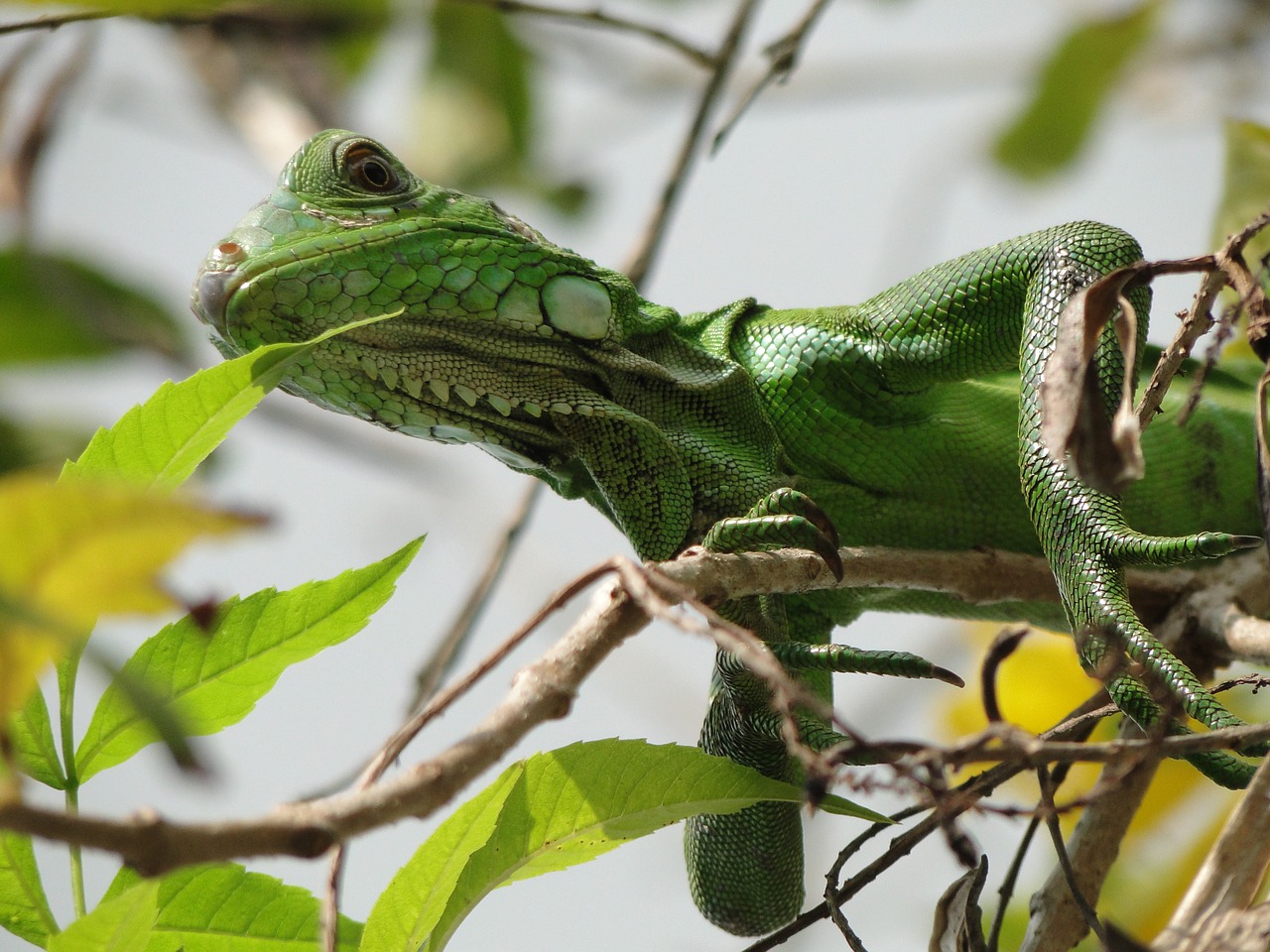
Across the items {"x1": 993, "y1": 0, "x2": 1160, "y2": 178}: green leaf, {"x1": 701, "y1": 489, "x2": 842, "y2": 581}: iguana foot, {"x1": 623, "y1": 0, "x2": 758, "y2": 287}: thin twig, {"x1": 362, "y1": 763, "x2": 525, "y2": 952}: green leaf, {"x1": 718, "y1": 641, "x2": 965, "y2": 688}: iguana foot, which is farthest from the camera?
{"x1": 993, "y1": 0, "x2": 1160, "y2": 178}: green leaf

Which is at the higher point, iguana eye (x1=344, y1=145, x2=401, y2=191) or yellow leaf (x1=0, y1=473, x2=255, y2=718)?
iguana eye (x1=344, y1=145, x2=401, y2=191)

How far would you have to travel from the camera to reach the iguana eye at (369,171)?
3.16 metres

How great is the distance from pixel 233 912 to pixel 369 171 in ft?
5.94

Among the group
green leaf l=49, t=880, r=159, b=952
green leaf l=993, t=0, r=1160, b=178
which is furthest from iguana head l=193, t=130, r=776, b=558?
green leaf l=993, t=0, r=1160, b=178

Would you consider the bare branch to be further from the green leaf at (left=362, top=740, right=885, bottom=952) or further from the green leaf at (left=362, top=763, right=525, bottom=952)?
the green leaf at (left=362, top=763, right=525, bottom=952)

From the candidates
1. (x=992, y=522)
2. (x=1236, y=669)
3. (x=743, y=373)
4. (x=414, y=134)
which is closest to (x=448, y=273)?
(x=743, y=373)

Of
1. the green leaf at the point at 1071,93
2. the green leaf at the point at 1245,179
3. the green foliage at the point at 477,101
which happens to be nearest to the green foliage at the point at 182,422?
the green leaf at the point at 1245,179

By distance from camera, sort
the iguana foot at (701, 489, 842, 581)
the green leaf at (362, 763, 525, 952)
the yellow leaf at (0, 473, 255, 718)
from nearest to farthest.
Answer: the yellow leaf at (0, 473, 255, 718) → the green leaf at (362, 763, 525, 952) → the iguana foot at (701, 489, 842, 581)

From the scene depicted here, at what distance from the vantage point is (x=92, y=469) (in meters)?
1.97

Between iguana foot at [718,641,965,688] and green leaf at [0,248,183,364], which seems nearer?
iguana foot at [718,641,965,688]

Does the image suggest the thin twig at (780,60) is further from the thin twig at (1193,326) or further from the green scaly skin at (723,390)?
the thin twig at (1193,326)

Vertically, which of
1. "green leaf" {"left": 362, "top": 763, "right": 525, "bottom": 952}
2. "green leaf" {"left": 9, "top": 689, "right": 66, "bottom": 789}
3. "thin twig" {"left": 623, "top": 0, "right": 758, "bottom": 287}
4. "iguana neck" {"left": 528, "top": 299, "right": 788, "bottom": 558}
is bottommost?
"green leaf" {"left": 362, "top": 763, "right": 525, "bottom": 952}

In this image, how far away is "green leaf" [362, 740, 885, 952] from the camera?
201 centimetres

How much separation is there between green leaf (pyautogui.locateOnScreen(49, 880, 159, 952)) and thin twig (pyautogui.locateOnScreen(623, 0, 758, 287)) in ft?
9.12
